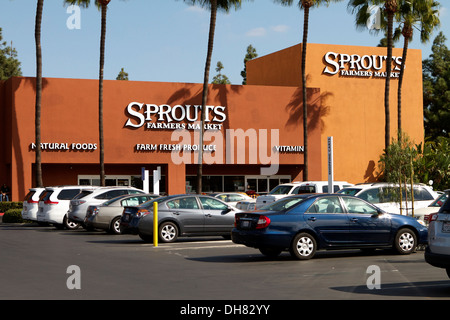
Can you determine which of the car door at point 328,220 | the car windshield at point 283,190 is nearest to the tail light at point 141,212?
the car door at point 328,220

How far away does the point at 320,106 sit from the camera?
1788 inches

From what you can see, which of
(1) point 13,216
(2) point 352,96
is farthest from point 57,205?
(2) point 352,96

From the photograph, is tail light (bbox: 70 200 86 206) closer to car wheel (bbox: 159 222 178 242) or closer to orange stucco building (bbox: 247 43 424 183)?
car wheel (bbox: 159 222 178 242)

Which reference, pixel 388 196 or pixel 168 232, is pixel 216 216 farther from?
pixel 388 196

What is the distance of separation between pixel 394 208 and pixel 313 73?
25.5 meters

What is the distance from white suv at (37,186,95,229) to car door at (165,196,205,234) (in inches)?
297

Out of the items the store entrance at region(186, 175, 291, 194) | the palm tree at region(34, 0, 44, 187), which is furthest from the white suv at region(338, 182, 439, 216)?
the store entrance at region(186, 175, 291, 194)

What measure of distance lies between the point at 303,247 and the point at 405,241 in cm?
274

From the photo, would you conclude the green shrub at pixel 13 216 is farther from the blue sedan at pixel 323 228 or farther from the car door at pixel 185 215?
the blue sedan at pixel 323 228

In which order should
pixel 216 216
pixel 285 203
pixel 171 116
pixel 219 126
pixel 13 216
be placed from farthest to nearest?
pixel 219 126, pixel 171 116, pixel 13 216, pixel 216 216, pixel 285 203

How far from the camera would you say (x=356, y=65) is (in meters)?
46.7

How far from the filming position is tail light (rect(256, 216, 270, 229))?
47.6 feet

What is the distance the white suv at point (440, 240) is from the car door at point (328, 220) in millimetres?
4672
